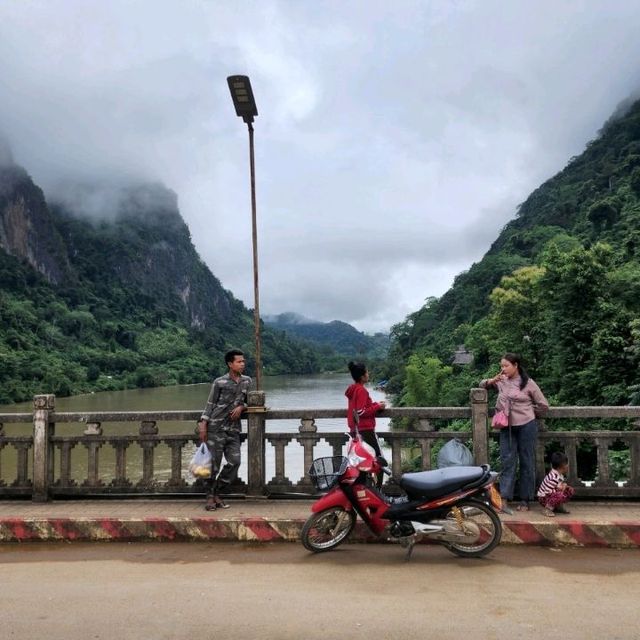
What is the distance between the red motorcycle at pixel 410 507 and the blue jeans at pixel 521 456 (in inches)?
38.2

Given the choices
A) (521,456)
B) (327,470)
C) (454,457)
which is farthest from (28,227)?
(454,457)

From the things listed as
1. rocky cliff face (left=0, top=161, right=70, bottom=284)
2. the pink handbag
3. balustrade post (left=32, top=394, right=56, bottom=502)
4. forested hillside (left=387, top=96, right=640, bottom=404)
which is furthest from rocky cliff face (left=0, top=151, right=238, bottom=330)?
the pink handbag

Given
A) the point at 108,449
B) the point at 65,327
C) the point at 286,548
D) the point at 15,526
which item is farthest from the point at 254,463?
the point at 65,327

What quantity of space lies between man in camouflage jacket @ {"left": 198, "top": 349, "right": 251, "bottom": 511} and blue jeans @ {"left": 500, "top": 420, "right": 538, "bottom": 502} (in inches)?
109

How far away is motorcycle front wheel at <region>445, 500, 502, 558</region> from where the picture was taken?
194 inches

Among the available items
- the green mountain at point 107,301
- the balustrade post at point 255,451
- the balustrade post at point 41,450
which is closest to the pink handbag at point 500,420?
the balustrade post at point 255,451

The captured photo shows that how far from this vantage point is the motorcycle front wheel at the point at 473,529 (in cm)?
493

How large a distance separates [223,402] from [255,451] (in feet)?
2.40

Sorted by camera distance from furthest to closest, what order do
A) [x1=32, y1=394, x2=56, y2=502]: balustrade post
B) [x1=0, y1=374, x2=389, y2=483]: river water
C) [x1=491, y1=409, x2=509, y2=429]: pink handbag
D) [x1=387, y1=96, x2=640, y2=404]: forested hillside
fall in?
1. [x1=0, y1=374, x2=389, y2=483]: river water
2. [x1=387, y1=96, x2=640, y2=404]: forested hillside
3. [x1=32, y1=394, x2=56, y2=502]: balustrade post
4. [x1=491, y1=409, x2=509, y2=429]: pink handbag

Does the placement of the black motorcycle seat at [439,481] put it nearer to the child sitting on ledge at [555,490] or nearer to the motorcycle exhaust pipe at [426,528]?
the motorcycle exhaust pipe at [426,528]

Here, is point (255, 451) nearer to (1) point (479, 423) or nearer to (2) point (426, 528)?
(2) point (426, 528)

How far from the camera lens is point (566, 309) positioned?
76.9ft

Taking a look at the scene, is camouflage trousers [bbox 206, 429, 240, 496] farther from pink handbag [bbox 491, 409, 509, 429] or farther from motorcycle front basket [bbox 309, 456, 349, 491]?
pink handbag [bbox 491, 409, 509, 429]

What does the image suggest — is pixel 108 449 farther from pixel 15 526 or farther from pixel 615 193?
pixel 615 193
